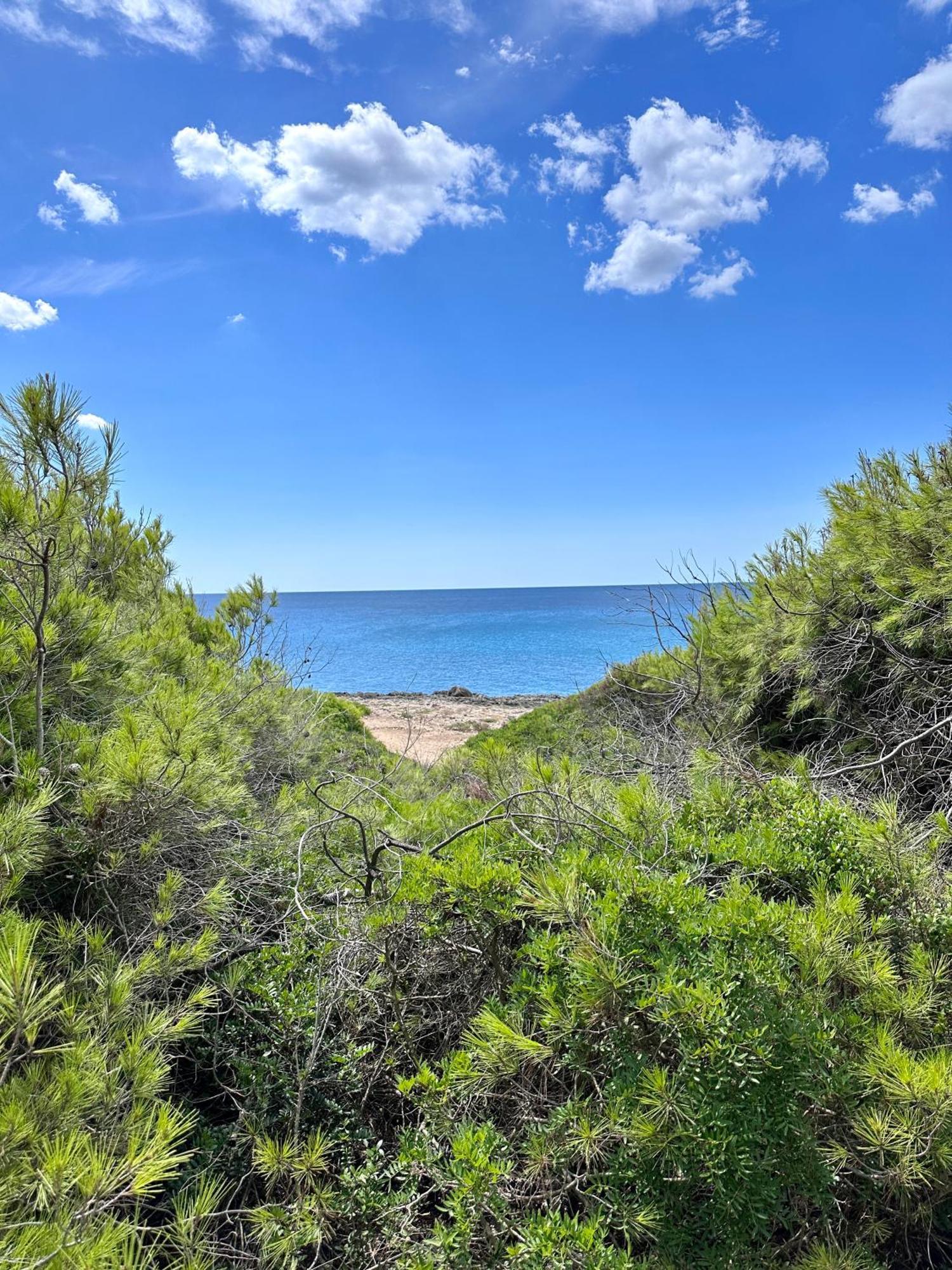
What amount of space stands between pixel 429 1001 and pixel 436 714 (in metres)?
21.6

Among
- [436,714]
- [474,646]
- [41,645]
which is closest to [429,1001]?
[41,645]

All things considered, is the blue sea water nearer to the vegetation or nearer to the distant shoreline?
the distant shoreline

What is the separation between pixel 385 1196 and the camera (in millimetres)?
1787

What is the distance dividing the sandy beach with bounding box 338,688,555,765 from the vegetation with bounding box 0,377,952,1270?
11.8 meters

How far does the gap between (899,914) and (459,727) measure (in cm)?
1861

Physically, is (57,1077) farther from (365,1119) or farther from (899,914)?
(899,914)

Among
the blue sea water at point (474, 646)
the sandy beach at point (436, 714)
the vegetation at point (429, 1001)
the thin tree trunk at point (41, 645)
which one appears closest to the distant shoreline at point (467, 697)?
the sandy beach at point (436, 714)

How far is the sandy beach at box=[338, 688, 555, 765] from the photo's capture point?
18.1 m

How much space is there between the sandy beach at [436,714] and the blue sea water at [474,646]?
2.50m

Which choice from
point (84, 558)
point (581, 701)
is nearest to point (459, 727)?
point (581, 701)

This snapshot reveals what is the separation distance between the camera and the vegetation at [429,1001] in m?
1.49

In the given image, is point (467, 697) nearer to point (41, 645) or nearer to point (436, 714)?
point (436, 714)

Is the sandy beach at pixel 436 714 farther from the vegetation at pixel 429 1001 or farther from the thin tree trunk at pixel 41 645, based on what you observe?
the thin tree trunk at pixel 41 645

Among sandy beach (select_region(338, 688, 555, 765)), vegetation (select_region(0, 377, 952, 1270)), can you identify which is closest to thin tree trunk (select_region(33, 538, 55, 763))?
vegetation (select_region(0, 377, 952, 1270))
